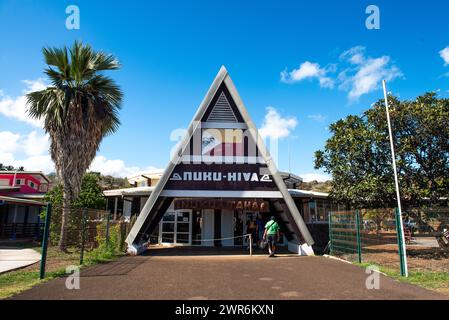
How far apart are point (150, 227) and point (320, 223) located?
35.0 feet

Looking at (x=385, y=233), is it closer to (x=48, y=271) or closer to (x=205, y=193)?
(x=205, y=193)

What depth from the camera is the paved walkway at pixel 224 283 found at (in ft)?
22.8

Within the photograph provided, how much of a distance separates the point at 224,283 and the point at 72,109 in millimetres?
11140

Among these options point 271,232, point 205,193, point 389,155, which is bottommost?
point 271,232

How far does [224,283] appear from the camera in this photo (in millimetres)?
8289

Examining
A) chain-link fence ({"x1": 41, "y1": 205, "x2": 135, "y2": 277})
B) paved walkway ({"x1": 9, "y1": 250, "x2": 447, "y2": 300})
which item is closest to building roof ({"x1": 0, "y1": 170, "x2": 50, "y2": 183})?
chain-link fence ({"x1": 41, "y1": 205, "x2": 135, "y2": 277})

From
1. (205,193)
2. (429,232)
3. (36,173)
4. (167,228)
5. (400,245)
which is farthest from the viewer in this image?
(36,173)

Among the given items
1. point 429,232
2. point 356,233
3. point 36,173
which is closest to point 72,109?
point 356,233

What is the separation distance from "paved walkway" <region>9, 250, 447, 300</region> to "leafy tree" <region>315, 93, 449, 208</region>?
16.1ft

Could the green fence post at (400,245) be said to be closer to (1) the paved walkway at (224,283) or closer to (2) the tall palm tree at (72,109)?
(1) the paved walkway at (224,283)

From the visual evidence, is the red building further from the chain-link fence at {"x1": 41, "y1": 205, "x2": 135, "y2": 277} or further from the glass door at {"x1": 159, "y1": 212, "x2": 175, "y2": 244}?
the glass door at {"x1": 159, "y1": 212, "x2": 175, "y2": 244}

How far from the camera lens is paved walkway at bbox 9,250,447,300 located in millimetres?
6938

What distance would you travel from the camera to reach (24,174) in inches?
1553
